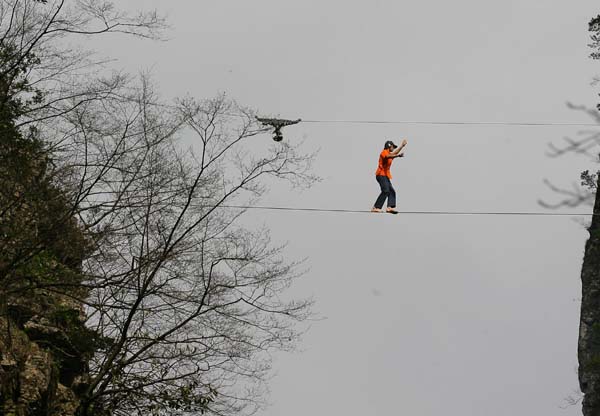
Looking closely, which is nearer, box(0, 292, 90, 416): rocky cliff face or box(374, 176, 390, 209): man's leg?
box(0, 292, 90, 416): rocky cliff face

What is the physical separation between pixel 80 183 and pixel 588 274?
28.3 meters

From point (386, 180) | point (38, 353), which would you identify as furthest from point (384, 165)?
point (38, 353)

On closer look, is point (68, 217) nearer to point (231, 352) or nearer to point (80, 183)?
point (80, 183)

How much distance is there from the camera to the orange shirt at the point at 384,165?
1688 cm

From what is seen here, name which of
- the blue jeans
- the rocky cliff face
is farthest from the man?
the rocky cliff face

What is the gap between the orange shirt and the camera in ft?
55.4

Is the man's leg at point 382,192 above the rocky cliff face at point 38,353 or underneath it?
above

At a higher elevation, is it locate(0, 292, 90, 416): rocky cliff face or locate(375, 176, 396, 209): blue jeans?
locate(375, 176, 396, 209): blue jeans

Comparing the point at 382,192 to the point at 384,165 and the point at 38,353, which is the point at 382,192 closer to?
the point at 384,165

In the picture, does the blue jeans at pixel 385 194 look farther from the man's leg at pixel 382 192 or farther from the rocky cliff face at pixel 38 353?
the rocky cliff face at pixel 38 353

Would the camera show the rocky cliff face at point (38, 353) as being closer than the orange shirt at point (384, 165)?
Yes

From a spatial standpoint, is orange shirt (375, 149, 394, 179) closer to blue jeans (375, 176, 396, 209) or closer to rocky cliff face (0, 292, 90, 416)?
blue jeans (375, 176, 396, 209)

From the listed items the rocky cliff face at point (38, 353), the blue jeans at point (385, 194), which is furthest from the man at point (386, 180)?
the rocky cliff face at point (38, 353)

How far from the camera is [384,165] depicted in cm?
1705
